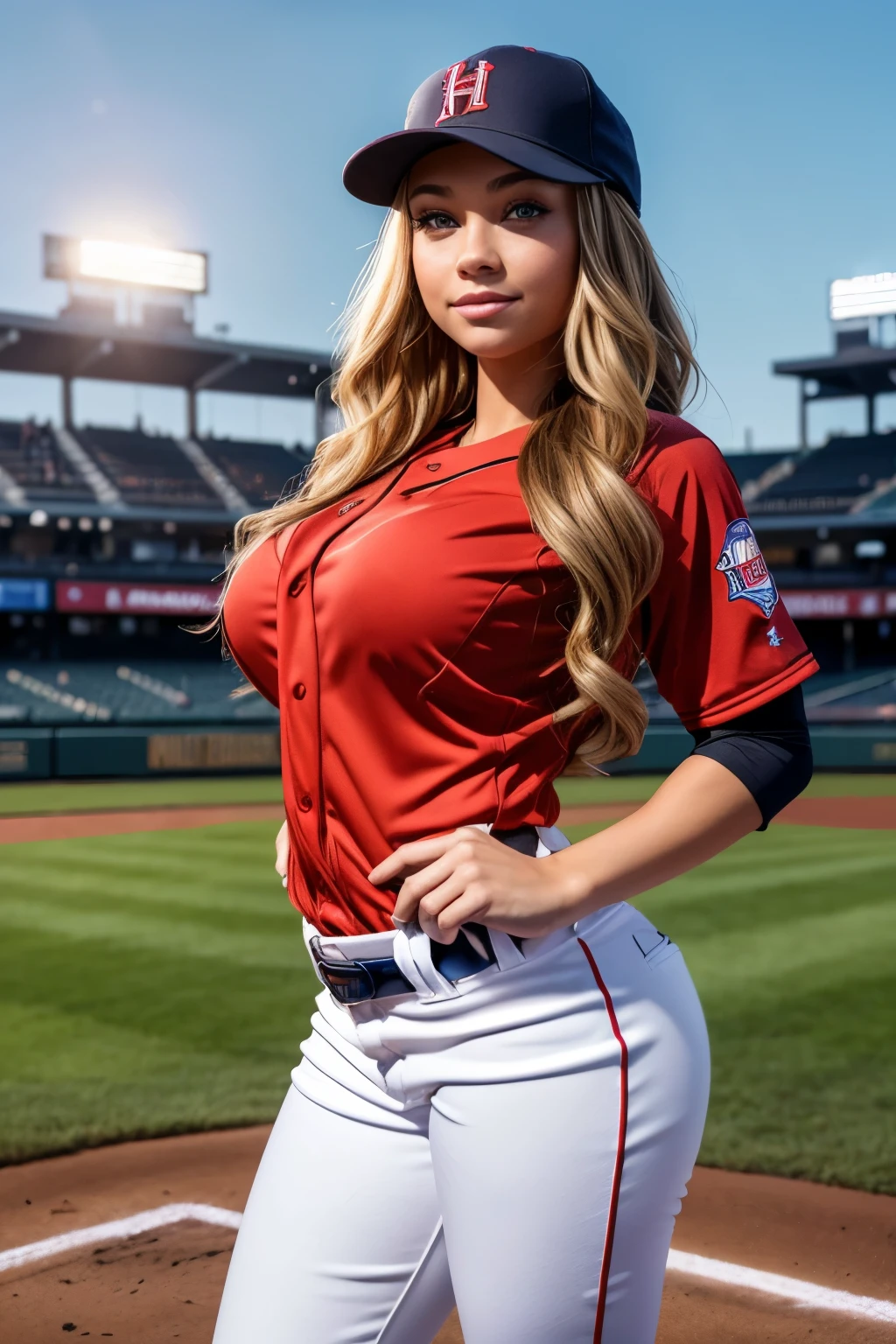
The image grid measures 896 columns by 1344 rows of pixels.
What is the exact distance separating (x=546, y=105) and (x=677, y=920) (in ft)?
27.2

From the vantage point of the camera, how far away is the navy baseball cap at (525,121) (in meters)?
1.54

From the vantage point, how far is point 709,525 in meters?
1.53

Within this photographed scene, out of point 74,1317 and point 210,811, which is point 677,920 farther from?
point 210,811

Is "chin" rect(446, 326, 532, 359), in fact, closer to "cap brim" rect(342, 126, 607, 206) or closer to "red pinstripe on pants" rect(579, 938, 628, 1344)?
"cap brim" rect(342, 126, 607, 206)

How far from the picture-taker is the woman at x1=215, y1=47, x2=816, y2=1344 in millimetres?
1434

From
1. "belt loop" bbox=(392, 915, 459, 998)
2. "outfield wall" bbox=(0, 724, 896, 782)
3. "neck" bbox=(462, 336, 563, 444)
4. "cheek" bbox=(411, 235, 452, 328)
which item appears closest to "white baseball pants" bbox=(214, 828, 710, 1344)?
"belt loop" bbox=(392, 915, 459, 998)

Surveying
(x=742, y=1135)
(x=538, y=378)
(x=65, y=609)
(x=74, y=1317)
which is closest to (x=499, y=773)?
(x=538, y=378)

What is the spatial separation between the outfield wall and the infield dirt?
18102mm

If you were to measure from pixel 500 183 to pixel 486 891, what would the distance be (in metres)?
0.86

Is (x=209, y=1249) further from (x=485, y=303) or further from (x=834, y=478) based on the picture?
(x=834, y=478)

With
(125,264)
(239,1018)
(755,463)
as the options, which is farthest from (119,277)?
(239,1018)

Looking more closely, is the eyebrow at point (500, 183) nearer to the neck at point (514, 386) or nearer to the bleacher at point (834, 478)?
the neck at point (514, 386)

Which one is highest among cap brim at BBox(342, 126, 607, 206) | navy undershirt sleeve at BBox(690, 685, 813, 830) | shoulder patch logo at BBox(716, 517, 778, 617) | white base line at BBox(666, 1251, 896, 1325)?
cap brim at BBox(342, 126, 607, 206)

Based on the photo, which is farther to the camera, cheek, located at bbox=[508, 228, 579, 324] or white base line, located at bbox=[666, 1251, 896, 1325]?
white base line, located at bbox=[666, 1251, 896, 1325]
